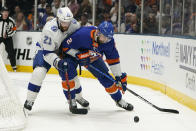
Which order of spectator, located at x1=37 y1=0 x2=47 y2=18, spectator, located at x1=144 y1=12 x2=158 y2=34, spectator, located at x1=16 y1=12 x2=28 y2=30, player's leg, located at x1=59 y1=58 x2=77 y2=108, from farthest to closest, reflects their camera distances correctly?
spectator, located at x1=16 y1=12 x2=28 y2=30
spectator, located at x1=37 y1=0 x2=47 y2=18
spectator, located at x1=144 y1=12 x2=158 y2=34
player's leg, located at x1=59 y1=58 x2=77 y2=108

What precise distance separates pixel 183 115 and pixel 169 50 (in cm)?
174

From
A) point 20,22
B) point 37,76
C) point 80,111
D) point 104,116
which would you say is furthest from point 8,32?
point 104,116

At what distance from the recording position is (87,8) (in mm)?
9562

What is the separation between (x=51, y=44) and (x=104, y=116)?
40.1 inches

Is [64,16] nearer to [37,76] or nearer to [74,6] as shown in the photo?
[37,76]

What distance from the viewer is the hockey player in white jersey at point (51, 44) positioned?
463 centimetres

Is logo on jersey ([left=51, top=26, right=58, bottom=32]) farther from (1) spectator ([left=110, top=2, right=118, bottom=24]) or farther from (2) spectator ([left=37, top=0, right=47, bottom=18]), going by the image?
(2) spectator ([left=37, top=0, right=47, bottom=18])

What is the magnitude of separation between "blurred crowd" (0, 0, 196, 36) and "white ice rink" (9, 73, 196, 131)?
4.06 feet

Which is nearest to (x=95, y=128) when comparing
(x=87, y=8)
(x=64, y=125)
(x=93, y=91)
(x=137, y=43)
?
(x=64, y=125)

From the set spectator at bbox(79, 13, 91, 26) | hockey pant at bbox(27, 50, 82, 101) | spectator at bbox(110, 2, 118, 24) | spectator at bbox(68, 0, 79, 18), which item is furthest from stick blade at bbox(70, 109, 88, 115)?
spectator at bbox(68, 0, 79, 18)

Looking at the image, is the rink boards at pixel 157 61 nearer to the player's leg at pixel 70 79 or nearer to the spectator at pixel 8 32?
the spectator at pixel 8 32

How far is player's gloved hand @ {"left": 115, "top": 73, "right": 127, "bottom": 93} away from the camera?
5.02 metres

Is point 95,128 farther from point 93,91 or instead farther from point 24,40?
point 24,40

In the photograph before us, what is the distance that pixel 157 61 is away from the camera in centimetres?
725
